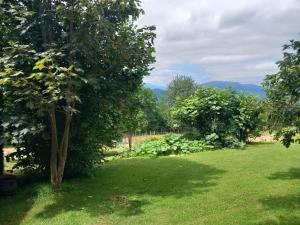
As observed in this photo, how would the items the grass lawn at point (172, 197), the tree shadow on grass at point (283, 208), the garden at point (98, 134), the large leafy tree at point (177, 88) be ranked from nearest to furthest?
the tree shadow on grass at point (283, 208), the grass lawn at point (172, 197), the garden at point (98, 134), the large leafy tree at point (177, 88)

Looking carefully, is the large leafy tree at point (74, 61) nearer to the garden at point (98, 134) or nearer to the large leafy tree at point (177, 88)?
the garden at point (98, 134)

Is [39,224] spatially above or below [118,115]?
below

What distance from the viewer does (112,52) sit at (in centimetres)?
1026

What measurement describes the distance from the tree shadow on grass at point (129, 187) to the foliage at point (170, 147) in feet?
11.5

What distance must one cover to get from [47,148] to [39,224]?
12.4 feet

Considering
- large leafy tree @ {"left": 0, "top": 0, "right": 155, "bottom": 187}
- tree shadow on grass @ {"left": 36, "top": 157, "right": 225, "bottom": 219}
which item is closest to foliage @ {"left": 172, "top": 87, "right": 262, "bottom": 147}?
tree shadow on grass @ {"left": 36, "top": 157, "right": 225, "bottom": 219}

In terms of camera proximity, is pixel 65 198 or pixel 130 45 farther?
pixel 130 45

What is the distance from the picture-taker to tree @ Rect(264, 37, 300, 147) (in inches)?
324

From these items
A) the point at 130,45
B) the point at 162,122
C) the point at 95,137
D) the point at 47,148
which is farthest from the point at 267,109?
the point at 162,122

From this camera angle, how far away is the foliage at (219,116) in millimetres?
19797

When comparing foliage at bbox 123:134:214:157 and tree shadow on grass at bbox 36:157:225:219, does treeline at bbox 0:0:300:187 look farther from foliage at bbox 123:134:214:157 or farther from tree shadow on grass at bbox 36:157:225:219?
foliage at bbox 123:134:214:157

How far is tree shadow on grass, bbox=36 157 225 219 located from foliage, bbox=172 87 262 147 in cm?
581

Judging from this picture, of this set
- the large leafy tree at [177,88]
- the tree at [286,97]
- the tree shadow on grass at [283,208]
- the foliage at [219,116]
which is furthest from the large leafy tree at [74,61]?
the large leafy tree at [177,88]

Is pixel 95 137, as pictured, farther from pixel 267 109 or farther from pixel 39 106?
pixel 267 109
